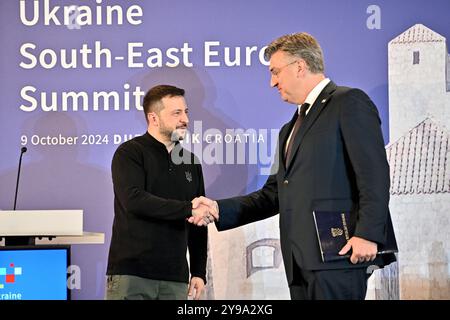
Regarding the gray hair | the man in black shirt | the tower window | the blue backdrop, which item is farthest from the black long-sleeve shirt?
the tower window

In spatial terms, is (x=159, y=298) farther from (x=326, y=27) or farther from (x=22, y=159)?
(x=326, y=27)

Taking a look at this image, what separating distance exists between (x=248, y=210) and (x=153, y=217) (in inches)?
19.1

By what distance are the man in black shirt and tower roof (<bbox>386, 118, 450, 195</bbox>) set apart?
130 centimetres

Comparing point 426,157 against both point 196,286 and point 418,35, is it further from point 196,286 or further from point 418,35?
point 196,286

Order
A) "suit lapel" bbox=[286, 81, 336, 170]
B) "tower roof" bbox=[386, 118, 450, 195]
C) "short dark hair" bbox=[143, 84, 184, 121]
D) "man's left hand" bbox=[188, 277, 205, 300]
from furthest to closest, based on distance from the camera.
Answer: "tower roof" bbox=[386, 118, 450, 195]
"short dark hair" bbox=[143, 84, 184, 121]
"man's left hand" bbox=[188, 277, 205, 300]
"suit lapel" bbox=[286, 81, 336, 170]

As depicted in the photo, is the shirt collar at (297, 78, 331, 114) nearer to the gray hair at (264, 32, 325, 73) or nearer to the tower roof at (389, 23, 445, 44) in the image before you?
the gray hair at (264, 32, 325, 73)

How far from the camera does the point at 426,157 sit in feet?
15.3

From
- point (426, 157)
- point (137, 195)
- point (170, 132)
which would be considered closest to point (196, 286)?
point (137, 195)

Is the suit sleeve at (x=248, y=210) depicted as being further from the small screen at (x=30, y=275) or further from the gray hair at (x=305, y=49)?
the small screen at (x=30, y=275)

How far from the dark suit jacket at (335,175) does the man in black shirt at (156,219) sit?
0.73 metres

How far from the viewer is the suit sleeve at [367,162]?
3119 mm

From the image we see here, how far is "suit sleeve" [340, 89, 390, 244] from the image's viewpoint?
3.12m

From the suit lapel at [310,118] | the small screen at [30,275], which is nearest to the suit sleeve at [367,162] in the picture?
the suit lapel at [310,118]

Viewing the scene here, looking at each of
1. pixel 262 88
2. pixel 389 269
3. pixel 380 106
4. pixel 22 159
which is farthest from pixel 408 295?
pixel 22 159
